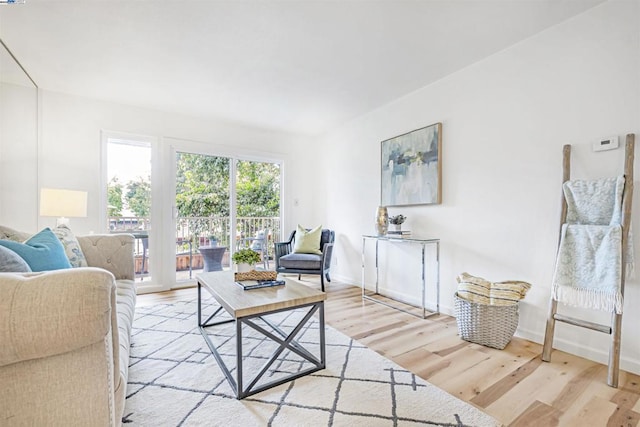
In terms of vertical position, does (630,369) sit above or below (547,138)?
below

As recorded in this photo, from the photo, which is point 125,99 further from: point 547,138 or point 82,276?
point 547,138

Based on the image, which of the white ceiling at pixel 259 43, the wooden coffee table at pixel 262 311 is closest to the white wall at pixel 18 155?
the white ceiling at pixel 259 43

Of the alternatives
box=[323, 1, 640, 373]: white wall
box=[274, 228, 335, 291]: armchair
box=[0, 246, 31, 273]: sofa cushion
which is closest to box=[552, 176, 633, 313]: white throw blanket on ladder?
box=[323, 1, 640, 373]: white wall

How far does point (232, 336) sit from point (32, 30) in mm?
2774

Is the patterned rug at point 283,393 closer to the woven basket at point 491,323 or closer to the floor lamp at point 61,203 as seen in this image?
the woven basket at point 491,323

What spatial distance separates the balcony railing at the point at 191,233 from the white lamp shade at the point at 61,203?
2.86 feet

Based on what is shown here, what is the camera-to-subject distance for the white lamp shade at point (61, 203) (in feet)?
8.84

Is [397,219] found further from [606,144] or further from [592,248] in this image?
[606,144]

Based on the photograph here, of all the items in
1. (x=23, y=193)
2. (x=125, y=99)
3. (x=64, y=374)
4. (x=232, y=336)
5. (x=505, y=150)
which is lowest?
(x=232, y=336)

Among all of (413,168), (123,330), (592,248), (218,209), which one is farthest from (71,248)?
(592,248)

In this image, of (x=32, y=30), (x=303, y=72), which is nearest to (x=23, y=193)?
(x=32, y=30)

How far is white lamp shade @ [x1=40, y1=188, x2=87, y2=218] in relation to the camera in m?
2.69

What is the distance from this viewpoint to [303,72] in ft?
9.36

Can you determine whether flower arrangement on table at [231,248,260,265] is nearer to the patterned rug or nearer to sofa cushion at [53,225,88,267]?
the patterned rug
